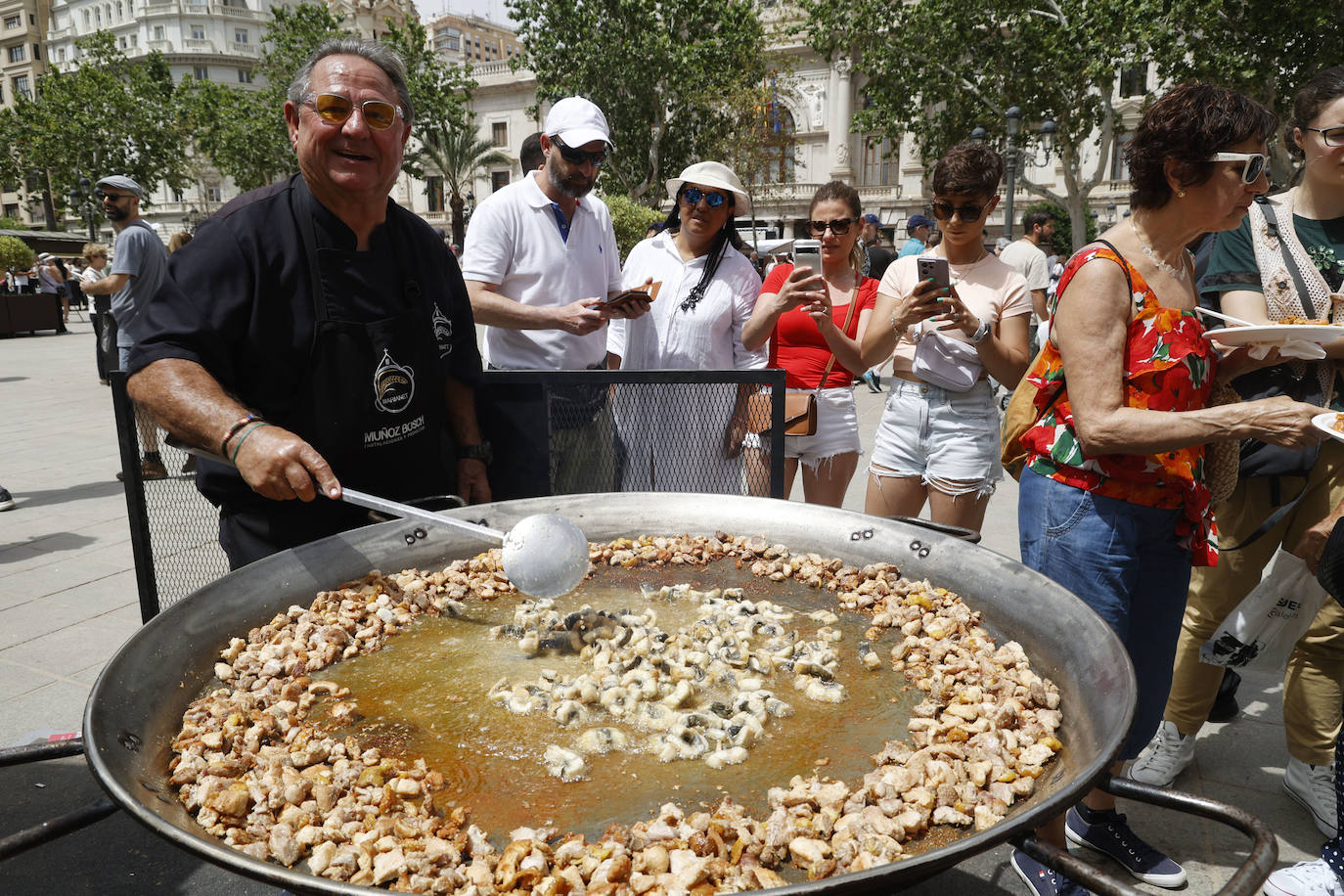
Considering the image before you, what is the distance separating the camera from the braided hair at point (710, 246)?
3492 mm

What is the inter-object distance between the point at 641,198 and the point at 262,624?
31423 millimetres

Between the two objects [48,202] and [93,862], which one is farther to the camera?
[48,202]

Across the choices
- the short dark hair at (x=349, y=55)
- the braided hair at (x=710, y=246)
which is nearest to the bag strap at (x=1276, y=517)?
the braided hair at (x=710, y=246)

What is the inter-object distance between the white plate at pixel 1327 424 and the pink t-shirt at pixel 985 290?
4.09 feet

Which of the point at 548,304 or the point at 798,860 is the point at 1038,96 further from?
the point at 798,860

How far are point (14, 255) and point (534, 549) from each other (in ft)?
87.2

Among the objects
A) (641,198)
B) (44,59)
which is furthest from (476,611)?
(44,59)

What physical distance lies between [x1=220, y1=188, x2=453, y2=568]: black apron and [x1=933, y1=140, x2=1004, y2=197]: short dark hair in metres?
1.77

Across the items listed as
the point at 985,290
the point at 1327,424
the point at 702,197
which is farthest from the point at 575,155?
the point at 1327,424

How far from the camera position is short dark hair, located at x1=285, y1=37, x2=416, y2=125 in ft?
6.90

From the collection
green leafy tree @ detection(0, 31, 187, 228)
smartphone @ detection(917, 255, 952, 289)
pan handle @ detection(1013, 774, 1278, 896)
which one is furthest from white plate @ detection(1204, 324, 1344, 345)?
green leafy tree @ detection(0, 31, 187, 228)

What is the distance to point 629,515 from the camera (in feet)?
7.93

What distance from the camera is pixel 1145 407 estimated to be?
1.99 metres

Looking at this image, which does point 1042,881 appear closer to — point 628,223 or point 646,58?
point 628,223
